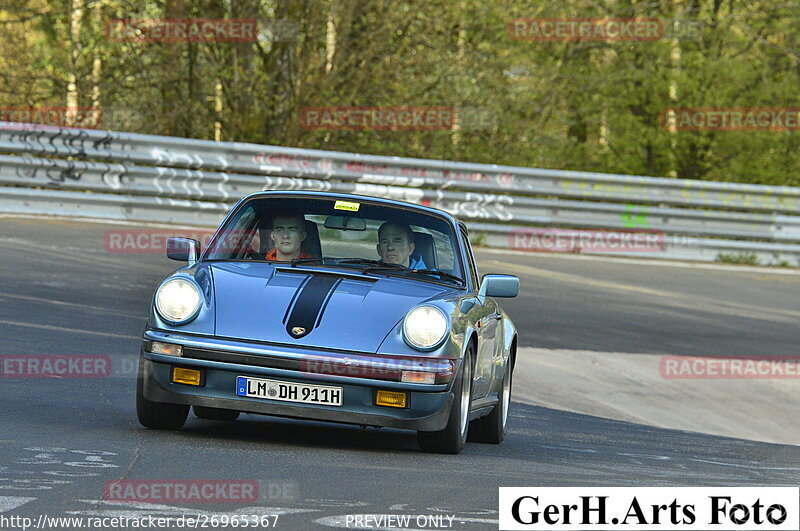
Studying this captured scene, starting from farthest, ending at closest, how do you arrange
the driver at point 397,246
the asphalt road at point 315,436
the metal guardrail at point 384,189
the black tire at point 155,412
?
the metal guardrail at point 384,189 < the driver at point 397,246 < the black tire at point 155,412 < the asphalt road at point 315,436

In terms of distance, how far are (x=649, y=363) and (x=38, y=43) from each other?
15.7 metres

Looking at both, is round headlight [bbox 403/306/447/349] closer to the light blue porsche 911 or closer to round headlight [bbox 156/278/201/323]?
the light blue porsche 911

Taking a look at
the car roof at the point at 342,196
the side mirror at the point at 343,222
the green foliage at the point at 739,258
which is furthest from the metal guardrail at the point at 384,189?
the side mirror at the point at 343,222

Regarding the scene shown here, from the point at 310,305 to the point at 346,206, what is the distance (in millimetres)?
1231

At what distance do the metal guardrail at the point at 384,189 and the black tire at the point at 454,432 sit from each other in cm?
1157

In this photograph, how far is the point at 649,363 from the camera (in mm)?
13688

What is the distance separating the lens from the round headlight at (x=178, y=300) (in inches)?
298

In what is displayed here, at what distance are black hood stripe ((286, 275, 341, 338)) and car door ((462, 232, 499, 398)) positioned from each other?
864 millimetres

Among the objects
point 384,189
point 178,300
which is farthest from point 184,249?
point 384,189

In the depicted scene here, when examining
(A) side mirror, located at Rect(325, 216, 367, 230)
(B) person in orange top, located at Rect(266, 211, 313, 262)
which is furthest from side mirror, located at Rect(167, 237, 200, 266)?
(A) side mirror, located at Rect(325, 216, 367, 230)

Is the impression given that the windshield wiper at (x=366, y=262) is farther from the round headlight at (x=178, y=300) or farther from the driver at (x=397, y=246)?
the round headlight at (x=178, y=300)

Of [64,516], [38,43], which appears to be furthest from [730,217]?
[64,516]

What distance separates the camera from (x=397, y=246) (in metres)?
8.61

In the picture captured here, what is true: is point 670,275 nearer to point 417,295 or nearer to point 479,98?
point 479,98
